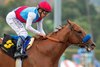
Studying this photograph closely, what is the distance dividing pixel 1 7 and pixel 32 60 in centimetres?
648

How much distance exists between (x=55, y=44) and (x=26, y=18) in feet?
2.83

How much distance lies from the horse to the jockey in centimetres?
Answer: 21

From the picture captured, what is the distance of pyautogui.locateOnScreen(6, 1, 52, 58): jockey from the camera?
40.2ft

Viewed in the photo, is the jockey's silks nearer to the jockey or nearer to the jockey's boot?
the jockey

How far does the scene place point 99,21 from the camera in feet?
152

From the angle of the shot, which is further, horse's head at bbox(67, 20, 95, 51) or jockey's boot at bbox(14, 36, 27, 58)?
horse's head at bbox(67, 20, 95, 51)

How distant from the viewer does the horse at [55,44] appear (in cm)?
1238

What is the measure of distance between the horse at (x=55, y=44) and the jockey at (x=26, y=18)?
214mm

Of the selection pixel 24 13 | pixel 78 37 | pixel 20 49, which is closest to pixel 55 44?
pixel 78 37

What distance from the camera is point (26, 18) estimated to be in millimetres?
12469

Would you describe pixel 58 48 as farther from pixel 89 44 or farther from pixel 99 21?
pixel 99 21

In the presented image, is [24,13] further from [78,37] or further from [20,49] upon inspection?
[78,37]

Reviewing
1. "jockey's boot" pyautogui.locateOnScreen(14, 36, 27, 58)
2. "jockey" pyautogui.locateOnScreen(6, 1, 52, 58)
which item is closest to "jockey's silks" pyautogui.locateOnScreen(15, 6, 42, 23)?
"jockey" pyautogui.locateOnScreen(6, 1, 52, 58)

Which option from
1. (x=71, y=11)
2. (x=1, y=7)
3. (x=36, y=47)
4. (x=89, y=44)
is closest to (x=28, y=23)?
(x=36, y=47)
